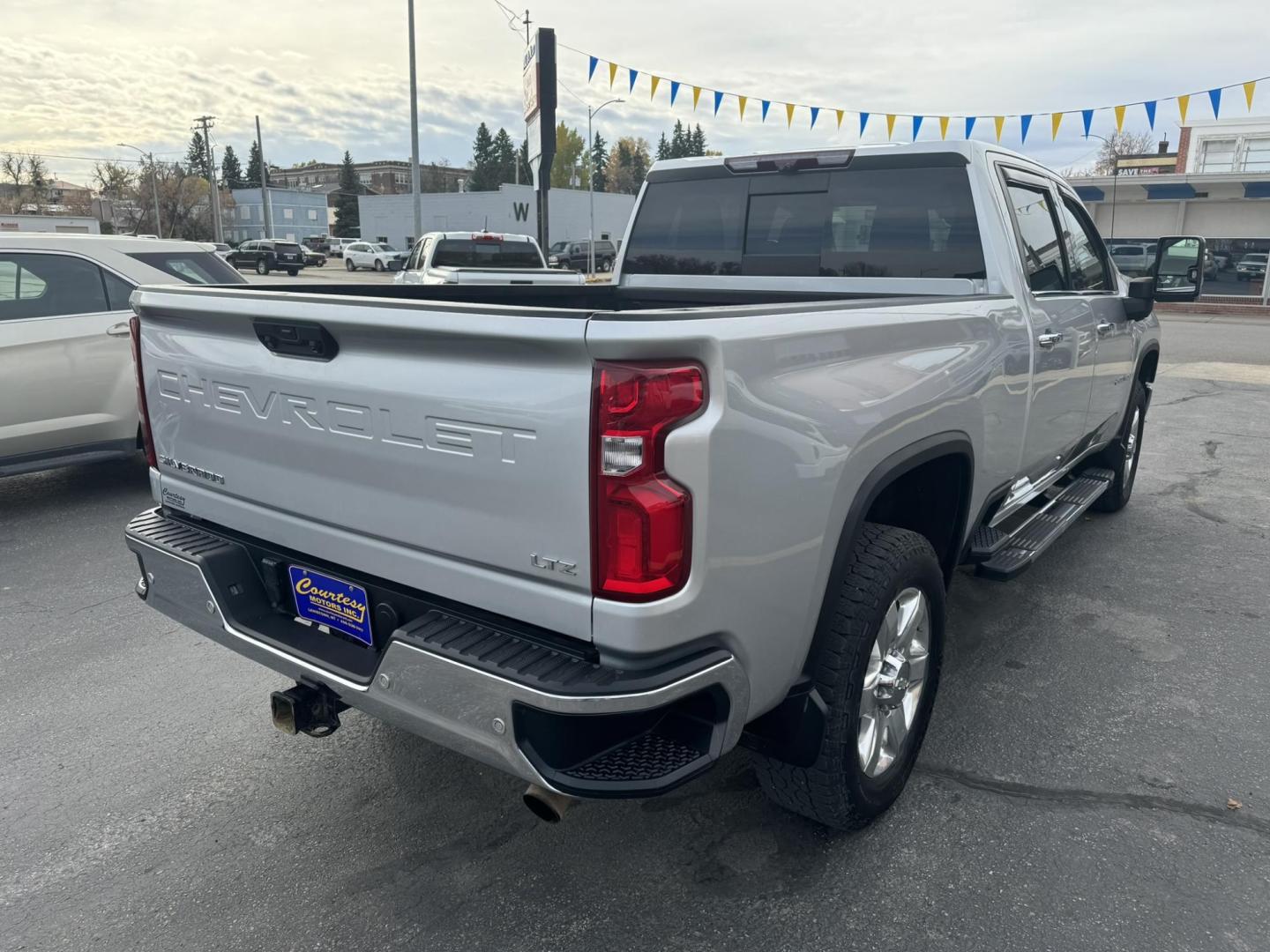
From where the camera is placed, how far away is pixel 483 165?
4333 inches

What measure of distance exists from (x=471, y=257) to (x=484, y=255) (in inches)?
9.5

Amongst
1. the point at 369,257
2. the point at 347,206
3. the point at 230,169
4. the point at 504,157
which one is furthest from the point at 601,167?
the point at 369,257

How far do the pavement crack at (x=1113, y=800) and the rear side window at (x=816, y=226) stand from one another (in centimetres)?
189

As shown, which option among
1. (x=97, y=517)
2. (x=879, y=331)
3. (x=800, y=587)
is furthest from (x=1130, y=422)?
(x=97, y=517)

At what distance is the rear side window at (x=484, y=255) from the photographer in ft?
44.3

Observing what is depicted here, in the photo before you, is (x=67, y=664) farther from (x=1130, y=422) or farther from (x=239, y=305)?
(x=1130, y=422)

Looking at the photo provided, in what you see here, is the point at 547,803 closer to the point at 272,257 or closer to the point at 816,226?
the point at 816,226

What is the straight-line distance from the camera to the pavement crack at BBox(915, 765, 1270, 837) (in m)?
2.88

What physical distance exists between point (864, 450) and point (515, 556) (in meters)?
0.95

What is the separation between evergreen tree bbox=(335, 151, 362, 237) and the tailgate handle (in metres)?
95.6

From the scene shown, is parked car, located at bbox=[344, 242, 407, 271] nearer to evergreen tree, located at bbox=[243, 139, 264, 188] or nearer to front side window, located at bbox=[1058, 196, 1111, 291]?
front side window, located at bbox=[1058, 196, 1111, 291]

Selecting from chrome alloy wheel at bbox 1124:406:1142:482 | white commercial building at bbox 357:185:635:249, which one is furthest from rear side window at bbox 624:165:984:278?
white commercial building at bbox 357:185:635:249

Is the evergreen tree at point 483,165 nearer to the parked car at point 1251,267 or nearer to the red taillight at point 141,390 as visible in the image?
the parked car at point 1251,267

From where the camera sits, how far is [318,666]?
2410 mm
